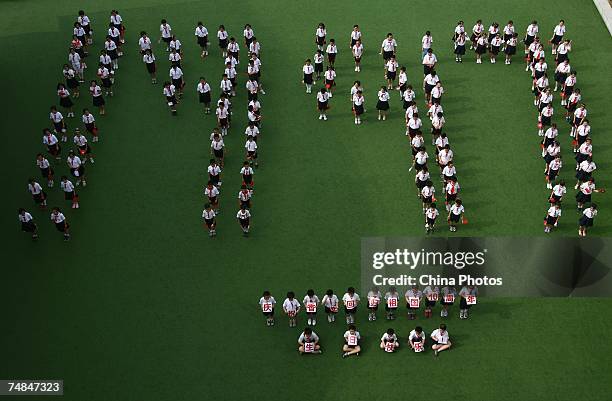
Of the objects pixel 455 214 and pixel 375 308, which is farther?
pixel 455 214

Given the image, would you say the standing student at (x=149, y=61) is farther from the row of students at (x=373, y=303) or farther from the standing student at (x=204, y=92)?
the row of students at (x=373, y=303)

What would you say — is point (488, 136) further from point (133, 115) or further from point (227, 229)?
point (133, 115)

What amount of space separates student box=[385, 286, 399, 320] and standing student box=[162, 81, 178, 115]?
29.9 ft

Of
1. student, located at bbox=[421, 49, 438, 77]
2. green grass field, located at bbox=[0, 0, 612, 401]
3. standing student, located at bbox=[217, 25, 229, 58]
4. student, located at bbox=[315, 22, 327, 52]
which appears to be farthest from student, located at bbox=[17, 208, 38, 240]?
student, located at bbox=[421, 49, 438, 77]

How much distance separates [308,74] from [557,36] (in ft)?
24.7

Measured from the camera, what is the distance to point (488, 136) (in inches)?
948

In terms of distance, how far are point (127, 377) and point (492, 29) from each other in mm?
14797

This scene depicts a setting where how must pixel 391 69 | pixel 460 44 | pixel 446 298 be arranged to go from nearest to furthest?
pixel 446 298, pixel 391 69, pixel 460 44

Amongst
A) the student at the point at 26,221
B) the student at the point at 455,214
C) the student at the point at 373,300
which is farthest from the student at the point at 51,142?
the student at the point at 455,214

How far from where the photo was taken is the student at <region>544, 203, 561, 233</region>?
20625mm

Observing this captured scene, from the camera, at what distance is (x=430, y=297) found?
19.2 meters

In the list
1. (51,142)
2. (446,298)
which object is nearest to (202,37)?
(51,142)

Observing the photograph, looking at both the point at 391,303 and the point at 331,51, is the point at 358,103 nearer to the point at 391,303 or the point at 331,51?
the point at 331,51

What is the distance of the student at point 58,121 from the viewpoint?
77.4 ft
